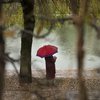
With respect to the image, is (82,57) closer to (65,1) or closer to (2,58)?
(2,58)

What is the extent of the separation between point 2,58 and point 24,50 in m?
10.3

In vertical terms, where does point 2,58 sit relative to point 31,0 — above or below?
above

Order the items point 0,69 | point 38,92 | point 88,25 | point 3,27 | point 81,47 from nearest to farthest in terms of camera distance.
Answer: point 81,47 → point 88,25 → point 3,27 → point 0,69 → point 38,92

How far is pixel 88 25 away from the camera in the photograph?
1.93 metres

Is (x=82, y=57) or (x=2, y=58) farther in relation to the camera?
(x=2, y=58)

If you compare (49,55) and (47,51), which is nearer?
(49,55)

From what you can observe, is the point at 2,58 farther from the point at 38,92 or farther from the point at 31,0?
the point at 31,0

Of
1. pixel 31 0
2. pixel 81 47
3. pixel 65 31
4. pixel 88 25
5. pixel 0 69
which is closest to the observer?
pixel 81 47

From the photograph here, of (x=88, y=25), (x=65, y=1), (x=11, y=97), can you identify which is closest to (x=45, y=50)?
(x=65, y=1)

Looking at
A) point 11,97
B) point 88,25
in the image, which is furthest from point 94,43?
point 11,97

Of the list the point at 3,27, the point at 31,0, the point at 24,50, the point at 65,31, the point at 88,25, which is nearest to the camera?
the point at 88,25

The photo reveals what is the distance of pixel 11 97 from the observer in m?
9.68

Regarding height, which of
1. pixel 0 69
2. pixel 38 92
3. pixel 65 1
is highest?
pixel 0 69

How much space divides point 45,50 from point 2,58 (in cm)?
1063
